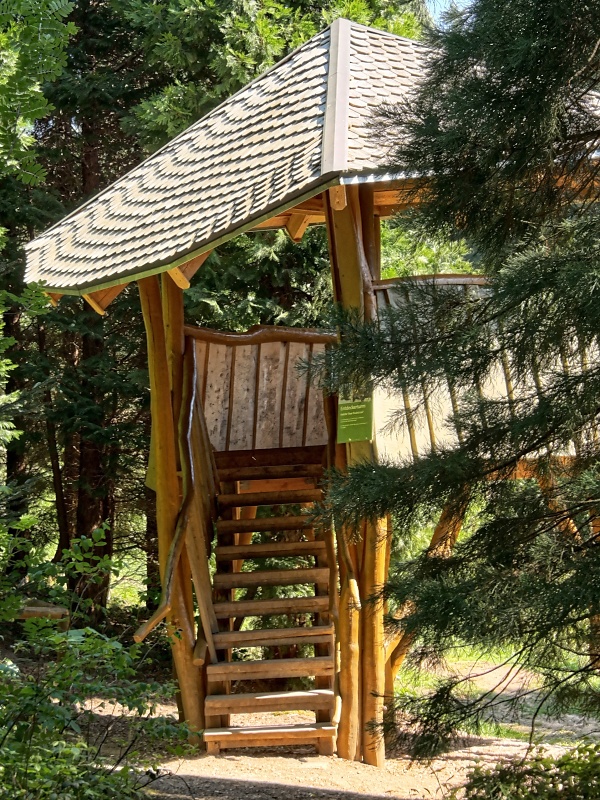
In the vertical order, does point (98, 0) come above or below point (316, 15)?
above

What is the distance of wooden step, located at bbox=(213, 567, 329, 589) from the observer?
767cm

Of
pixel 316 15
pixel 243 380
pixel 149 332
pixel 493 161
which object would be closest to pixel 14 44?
pixel 493 161

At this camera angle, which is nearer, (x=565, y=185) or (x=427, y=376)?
(x=427, y=376)

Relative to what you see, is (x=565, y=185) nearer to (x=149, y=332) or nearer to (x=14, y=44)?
(x=14, y=44)

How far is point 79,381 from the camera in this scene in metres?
12.5

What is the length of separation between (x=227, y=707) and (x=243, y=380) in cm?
301

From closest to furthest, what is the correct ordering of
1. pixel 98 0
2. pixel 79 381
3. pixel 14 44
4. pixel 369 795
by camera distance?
pixel 14 44 < pixel 369 795 < pixel 79 381 < pixel 98 0

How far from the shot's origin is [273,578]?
772cm

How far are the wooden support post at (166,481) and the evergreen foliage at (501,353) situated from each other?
366cm

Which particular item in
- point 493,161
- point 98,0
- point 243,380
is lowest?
point 493,161

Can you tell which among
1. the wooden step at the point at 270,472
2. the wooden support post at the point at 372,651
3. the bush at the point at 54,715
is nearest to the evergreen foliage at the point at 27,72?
the bush at the point at 54,715

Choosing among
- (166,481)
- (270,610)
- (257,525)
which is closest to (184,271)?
(166,481)

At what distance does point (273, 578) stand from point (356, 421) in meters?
2.15

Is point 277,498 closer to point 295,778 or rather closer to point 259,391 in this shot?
point 259,391
